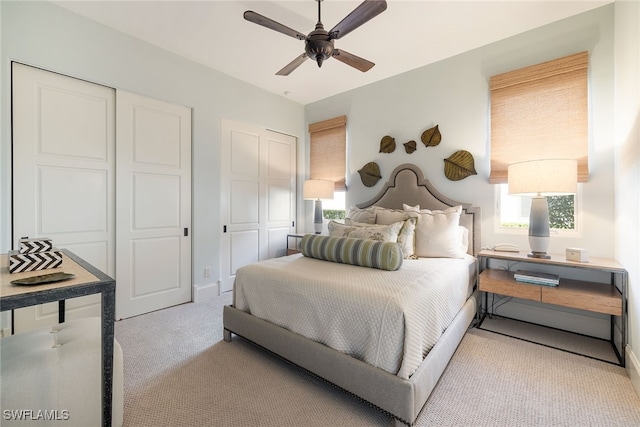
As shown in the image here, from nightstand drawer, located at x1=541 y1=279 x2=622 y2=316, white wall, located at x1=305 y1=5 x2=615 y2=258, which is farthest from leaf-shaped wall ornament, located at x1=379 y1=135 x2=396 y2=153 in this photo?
nightstand drawer, located at x1=541 y1=279 x2=622 y2=316

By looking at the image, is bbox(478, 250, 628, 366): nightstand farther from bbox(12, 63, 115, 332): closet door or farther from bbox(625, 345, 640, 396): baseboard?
bbox(12, 63, 115, 332): closet door

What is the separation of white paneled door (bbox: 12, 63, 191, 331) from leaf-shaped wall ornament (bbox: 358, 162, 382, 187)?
2.29 meters

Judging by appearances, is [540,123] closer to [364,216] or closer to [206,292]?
[364,216]

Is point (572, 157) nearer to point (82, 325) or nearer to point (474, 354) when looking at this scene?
point (474, 354)

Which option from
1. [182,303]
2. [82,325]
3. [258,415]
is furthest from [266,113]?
[258,415]

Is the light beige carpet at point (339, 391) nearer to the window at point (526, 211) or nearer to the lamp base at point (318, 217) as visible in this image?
the window at point (526, 211)

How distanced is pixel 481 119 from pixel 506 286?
70.1 inches

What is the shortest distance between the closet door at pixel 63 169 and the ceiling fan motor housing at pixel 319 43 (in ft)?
6.81

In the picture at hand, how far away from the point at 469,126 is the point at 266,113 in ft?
8.97

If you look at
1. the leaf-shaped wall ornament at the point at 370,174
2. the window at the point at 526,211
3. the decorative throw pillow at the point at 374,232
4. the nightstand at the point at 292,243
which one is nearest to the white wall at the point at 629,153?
the window at the point at 526,211

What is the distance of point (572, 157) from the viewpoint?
2.47 m

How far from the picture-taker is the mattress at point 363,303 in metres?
1.43

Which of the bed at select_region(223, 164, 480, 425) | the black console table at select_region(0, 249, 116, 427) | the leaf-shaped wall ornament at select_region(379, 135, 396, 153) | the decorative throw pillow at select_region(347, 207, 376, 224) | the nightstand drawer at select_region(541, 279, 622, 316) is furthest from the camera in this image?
the leaf-shaped wall ornament at select_region(379, 135, 396, 153)

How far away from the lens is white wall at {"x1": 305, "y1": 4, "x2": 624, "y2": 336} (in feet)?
7.77
